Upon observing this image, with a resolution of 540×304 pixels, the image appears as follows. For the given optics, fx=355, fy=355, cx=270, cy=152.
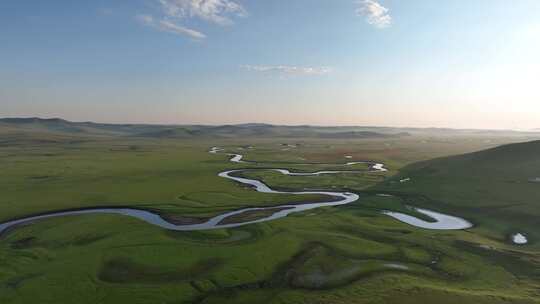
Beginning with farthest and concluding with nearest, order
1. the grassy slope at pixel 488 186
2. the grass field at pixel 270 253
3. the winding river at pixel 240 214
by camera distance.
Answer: the grassy slope at pixel 488 186
the winding river at pixel 240 214
the grass field at pixel 270 253

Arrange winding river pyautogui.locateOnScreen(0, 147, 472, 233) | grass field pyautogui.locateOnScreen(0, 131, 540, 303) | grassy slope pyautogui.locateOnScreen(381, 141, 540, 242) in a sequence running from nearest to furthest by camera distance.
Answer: grass field pyautogui.locateOnScreen(0, 131, 540, 303), winding river pyautogui.locateOnScreen(0, 147, 472, 233), grassy slope pyautogui.locateOnScreen(381, 141, 540, 242)

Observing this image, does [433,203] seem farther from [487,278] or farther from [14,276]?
A: [14,276]

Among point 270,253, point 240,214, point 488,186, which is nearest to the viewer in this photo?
point 270,253

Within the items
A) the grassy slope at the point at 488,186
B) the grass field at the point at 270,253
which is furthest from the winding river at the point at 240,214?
the grassy slope at the point at 488,186

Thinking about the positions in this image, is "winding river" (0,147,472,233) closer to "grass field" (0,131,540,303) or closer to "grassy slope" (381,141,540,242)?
"grass field" (0,131,540,303)

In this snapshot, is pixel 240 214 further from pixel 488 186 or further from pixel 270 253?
pixel 488 186

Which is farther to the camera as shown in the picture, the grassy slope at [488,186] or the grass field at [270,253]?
the grassy slope at [488,186]

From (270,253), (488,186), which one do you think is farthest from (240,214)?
(488,186)

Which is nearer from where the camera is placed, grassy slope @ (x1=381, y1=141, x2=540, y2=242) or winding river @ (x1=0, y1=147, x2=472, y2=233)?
winding river @ (x1=0, y1=147, x2=472, y2=233)

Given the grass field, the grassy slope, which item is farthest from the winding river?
the grassy slope

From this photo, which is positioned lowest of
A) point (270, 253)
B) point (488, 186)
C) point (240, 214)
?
point (240, 214)

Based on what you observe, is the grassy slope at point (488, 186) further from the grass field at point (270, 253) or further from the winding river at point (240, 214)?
the winding river at point (240, 214)

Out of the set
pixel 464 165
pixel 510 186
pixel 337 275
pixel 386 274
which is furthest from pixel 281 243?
pixel 464 165

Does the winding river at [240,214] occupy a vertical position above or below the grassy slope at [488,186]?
below
